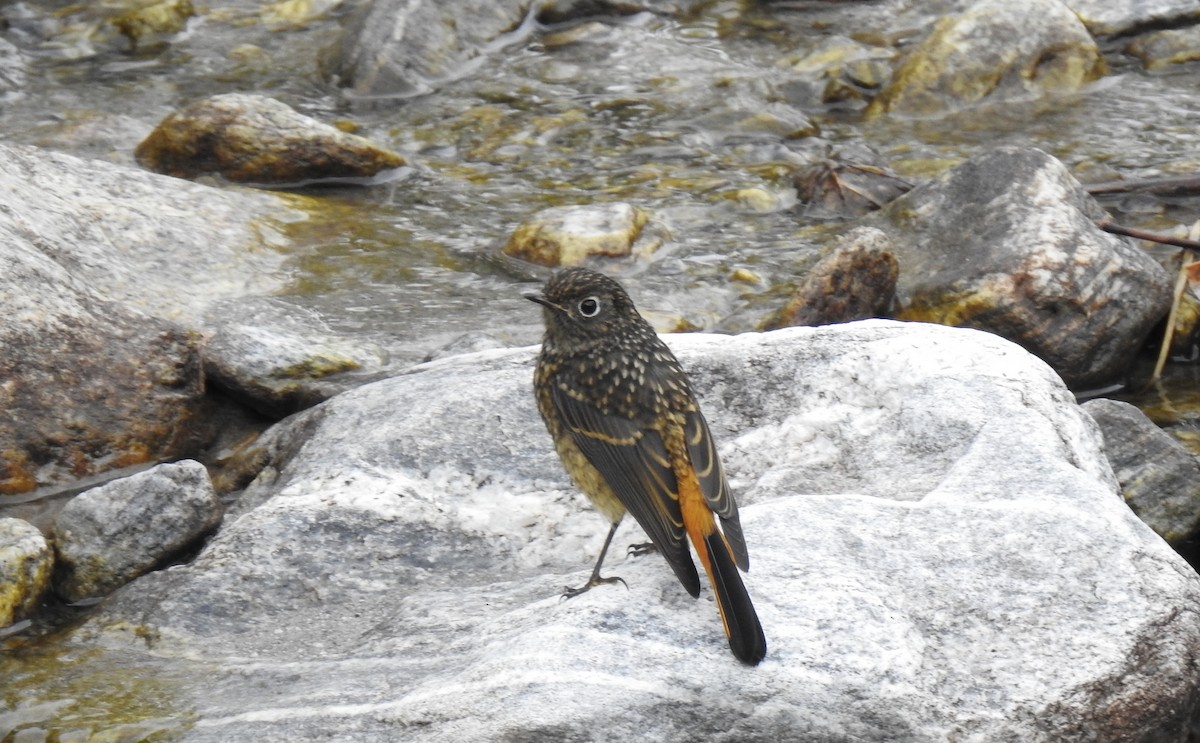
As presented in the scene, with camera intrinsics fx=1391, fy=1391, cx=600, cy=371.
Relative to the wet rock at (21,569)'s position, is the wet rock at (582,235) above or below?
below

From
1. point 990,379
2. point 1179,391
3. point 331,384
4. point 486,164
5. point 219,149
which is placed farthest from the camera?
point 486,164

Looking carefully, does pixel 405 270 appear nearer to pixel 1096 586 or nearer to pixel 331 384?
pixel 331 384

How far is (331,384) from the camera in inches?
267

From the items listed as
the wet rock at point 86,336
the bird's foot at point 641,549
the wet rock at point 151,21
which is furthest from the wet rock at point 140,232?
the wet rock at point 151,21

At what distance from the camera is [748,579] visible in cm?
426

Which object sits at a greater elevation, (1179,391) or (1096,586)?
(1096,586)

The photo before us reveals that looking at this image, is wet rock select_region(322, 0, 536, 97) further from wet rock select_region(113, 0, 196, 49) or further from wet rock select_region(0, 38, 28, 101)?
wet rock select_region(0, 38, 28, 101)

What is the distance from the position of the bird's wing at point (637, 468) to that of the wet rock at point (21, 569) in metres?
1.98

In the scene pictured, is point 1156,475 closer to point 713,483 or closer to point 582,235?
point 713,483

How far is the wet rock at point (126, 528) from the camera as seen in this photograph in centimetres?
522

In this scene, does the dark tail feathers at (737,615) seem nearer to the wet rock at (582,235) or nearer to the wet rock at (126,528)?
the wet rock at (126,528)

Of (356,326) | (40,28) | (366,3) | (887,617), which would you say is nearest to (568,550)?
(887,617)

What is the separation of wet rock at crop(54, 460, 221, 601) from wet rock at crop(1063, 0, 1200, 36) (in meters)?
9.10

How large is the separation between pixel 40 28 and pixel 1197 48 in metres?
9.64
